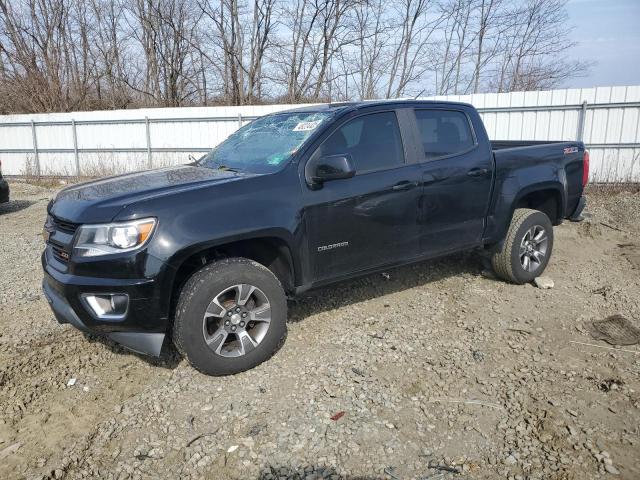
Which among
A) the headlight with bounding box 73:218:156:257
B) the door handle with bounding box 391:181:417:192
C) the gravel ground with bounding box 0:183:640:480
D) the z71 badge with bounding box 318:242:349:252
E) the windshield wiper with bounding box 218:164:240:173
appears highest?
the windshield wiper with bounding box 218:164:240:173

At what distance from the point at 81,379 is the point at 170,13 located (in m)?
22.3

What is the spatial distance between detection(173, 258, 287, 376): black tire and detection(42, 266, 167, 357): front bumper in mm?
154

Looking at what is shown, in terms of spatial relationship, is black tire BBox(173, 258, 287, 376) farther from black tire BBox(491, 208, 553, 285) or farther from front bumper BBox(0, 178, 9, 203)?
front bumper BBox(0, 178, 9, 203)

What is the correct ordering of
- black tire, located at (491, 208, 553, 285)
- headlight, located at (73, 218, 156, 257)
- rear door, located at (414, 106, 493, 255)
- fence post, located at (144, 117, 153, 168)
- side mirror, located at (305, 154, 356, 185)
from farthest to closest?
1. fence post, located at (144, 117, 153, 168)
2. black tire, located at (491, 208, 553, 285)
3. rear door, located at (414, 106, 493, 255)
4. side mirror, located at (305, 154, 356, 185)
5. headlight, located at (73, 218, 156, 257)

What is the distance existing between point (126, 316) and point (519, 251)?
3.87 meters

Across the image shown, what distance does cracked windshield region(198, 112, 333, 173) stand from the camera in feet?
12.0

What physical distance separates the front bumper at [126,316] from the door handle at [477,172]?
299 centimetres

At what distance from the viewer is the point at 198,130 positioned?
45.4 feet

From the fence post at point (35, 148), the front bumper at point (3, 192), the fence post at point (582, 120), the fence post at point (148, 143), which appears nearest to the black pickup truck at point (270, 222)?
the front bumper at point (3, 192)

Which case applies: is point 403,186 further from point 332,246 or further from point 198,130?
point 198,130

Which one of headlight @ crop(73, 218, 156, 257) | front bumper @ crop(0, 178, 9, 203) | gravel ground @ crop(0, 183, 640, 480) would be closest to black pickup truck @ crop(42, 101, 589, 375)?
headlight @ crop(73, 218, 156, 257)

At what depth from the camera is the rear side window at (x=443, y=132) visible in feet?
14.0

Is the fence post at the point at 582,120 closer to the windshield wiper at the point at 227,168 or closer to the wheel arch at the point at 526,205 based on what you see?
the wheel arch at the point at 526,205

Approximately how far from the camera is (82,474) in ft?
7.89
